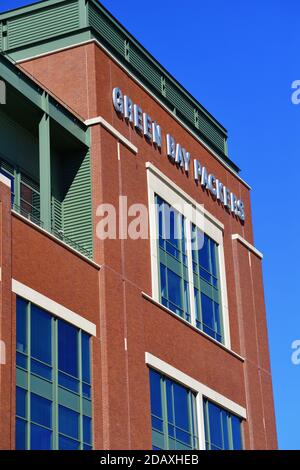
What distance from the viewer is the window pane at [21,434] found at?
29312 mm

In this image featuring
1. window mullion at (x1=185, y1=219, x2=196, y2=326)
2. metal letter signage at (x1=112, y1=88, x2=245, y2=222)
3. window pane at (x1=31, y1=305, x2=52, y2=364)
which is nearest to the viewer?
window pane at (x1=31, y1=305, x2=52, y2=364)

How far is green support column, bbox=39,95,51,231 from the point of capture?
112 feet

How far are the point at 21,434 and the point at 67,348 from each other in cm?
364

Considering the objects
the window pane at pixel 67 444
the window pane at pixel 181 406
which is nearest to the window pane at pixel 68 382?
the window pane at pixel 67 444

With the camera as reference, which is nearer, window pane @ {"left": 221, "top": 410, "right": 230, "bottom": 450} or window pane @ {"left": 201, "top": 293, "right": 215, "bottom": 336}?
window pane @ {"left": 221, "top": 410, "right": 230, "bottom": 450}

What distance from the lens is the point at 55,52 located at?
3822 centimetres

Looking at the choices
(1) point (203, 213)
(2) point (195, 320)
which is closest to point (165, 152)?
(1) point (203, 213)

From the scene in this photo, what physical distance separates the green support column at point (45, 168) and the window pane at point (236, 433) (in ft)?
35.6

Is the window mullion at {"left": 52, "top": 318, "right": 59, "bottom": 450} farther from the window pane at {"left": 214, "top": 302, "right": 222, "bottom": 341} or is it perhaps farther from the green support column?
the window pane at {"left": 214, "top": 302, "right": 222, "bottom": 341}

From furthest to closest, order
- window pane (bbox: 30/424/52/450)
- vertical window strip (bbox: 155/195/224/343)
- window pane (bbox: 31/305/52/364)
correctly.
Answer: vertical window strip (bbox: 155/195/224/343) < window pane (bbox: 31/305/52/364) < window pane (bbox: 30/424/52/450)

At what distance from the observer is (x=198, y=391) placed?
3834 centimetres

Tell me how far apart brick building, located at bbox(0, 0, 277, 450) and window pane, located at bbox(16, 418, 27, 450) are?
5 cm

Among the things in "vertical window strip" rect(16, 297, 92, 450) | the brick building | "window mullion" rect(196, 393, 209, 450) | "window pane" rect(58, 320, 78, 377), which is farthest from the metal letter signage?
"vertical window strip" rect(16, 297, 92, 450)

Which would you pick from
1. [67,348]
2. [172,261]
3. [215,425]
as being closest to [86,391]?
[67,348]
